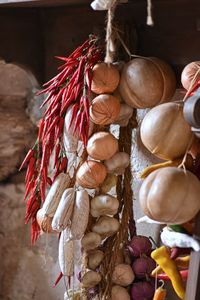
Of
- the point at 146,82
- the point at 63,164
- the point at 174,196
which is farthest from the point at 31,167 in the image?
the point at 174,196

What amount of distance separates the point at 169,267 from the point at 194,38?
356mm

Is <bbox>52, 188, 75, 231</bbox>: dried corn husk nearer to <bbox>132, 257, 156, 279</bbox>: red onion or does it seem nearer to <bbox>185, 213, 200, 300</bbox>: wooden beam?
<bbox>132, 257, 156, 279</bbox>: red onion

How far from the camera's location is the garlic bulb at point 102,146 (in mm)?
855

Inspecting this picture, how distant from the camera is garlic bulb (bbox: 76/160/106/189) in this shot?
34.2 inches

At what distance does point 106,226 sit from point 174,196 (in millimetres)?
251

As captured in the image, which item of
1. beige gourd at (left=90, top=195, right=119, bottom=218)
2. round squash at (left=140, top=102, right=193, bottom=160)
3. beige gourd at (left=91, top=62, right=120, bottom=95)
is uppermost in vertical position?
beige gourd at (left=91, top=62, right=120, bottom=95)

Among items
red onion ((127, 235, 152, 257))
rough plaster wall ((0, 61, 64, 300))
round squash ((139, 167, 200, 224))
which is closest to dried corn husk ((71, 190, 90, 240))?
red onion ((127, 235, 152, 257))

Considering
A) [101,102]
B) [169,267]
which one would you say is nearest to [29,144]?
[101,102]

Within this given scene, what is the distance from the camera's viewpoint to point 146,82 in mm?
832

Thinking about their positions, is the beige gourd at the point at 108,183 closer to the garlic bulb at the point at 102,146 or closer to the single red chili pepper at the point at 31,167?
the garlic bulb at the point at 102,146

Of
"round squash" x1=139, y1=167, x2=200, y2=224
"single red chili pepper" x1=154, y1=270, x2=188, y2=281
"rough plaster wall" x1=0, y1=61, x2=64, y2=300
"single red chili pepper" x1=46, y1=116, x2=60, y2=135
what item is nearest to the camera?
"round squash" x1=139, y1=167, x2=200, y2=224

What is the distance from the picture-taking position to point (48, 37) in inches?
43.4

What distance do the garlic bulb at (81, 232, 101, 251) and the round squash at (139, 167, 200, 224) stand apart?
23 centimetres

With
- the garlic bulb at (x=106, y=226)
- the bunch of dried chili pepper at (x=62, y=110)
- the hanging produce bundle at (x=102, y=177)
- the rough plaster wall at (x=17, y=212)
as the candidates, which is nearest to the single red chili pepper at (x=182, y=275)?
the hanging produce bundle at (x=102, y=177)
